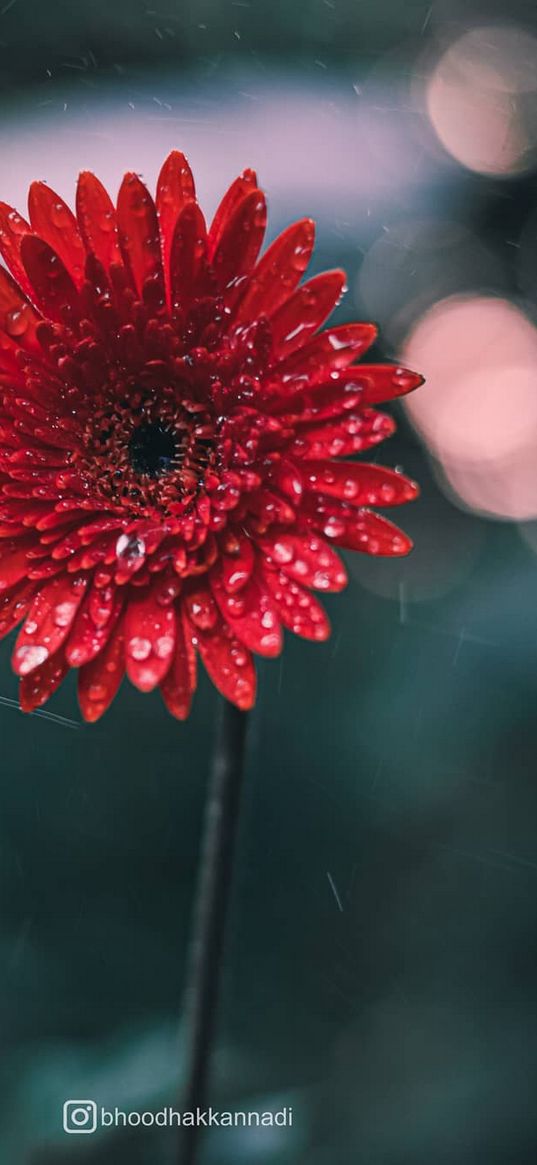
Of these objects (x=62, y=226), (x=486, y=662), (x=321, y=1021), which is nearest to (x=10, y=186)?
(x=62, y=226)

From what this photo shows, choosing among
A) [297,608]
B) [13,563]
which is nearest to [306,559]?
[297,608]

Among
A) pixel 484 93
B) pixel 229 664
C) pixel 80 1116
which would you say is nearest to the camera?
pixel 229 664

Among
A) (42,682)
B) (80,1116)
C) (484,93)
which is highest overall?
(484,93)

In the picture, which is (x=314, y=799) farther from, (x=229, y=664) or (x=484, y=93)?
(x=484, y=93)

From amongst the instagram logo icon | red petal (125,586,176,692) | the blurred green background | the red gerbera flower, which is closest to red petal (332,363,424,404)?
the red gerbera flower

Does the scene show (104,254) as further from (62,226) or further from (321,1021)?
(321,1021)

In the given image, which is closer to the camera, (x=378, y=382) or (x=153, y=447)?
(x=378, y=382)

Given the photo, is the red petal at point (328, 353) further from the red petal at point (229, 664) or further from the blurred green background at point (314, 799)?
the blurred green background at point (314, 799)

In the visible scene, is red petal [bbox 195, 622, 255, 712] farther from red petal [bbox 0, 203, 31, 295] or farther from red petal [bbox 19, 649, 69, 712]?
red petal [bbox 0, 203, 31, 295]
